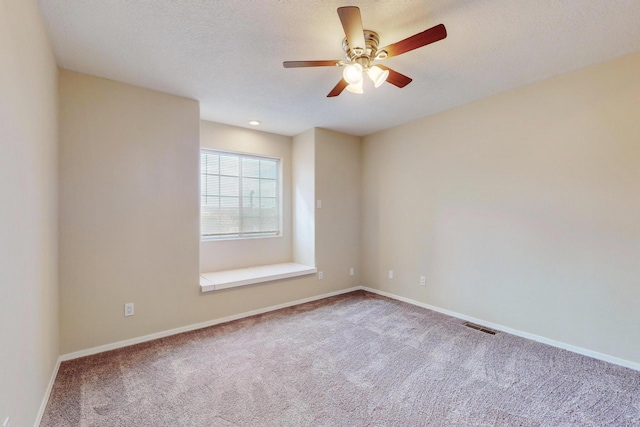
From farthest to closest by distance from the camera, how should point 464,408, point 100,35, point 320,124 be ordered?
point 320,124
point 100,35
point 464,408

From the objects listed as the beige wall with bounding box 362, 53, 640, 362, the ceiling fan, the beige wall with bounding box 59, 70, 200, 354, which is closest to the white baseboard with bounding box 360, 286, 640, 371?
the beige wall with bounding box 362, 53, 640, 362

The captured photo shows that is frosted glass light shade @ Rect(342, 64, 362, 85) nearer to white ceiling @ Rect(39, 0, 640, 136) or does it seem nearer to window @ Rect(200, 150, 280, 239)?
white ceiling @ Rect(39, 0, 640, 136)

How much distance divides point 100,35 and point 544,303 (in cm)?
431

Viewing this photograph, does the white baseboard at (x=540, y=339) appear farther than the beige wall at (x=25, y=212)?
Yes

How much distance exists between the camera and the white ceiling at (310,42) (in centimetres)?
175

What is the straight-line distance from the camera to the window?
3.88 meters

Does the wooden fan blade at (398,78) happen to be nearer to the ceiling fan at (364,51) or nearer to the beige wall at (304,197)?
the ceiling fan at (364,51)

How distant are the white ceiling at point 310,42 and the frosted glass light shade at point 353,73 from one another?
27 centimetres

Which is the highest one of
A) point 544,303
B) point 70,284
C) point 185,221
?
point 185,221

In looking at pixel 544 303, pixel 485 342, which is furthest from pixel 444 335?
pixel 544 303

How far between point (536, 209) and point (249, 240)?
11.4 ft

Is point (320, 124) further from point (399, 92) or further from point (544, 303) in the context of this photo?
point (544, 303)

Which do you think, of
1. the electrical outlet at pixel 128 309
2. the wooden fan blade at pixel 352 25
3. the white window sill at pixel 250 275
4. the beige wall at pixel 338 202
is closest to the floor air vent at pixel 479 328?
the beige wall at pixel 338 202

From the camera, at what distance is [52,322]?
7.12 ft
